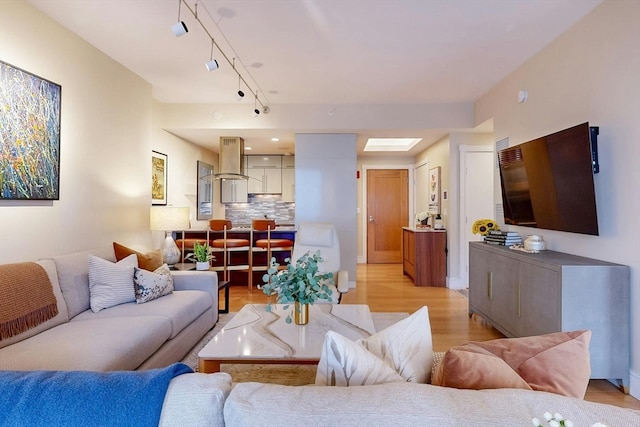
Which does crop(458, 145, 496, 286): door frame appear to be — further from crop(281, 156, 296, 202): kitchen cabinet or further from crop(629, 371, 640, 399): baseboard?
crop(281, 156, 296, 202): kitchen cabinet

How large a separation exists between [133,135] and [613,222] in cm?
430

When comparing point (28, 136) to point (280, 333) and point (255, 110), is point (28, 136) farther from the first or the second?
point (255, 110)

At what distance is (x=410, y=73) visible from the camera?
349 centimetres

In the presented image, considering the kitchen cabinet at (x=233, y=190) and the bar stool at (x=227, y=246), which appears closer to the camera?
the bar stool at (x=227, y=246)

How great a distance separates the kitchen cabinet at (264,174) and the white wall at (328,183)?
211cm

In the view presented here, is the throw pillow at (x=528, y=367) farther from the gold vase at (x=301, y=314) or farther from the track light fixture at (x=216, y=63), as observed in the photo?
the track light fixture at (x=216, y=63)

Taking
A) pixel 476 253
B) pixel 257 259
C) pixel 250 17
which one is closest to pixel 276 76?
pixel 250 17

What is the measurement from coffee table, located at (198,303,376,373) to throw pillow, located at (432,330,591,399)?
1015 mm

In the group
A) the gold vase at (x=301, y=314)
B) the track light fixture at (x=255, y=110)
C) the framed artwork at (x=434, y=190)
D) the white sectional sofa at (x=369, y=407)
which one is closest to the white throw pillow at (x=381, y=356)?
the white sectional sofa at (x=369, y=407)

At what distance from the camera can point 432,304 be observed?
4.08m

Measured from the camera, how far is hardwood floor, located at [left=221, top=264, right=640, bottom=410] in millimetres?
2240

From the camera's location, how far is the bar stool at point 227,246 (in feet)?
14.9

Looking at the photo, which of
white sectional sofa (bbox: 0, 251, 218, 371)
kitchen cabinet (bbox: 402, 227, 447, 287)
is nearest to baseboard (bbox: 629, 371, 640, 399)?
kitchen cabinet (bbox: 402, 227, 447, 287)

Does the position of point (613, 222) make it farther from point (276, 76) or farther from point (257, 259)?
point (257, 259)
